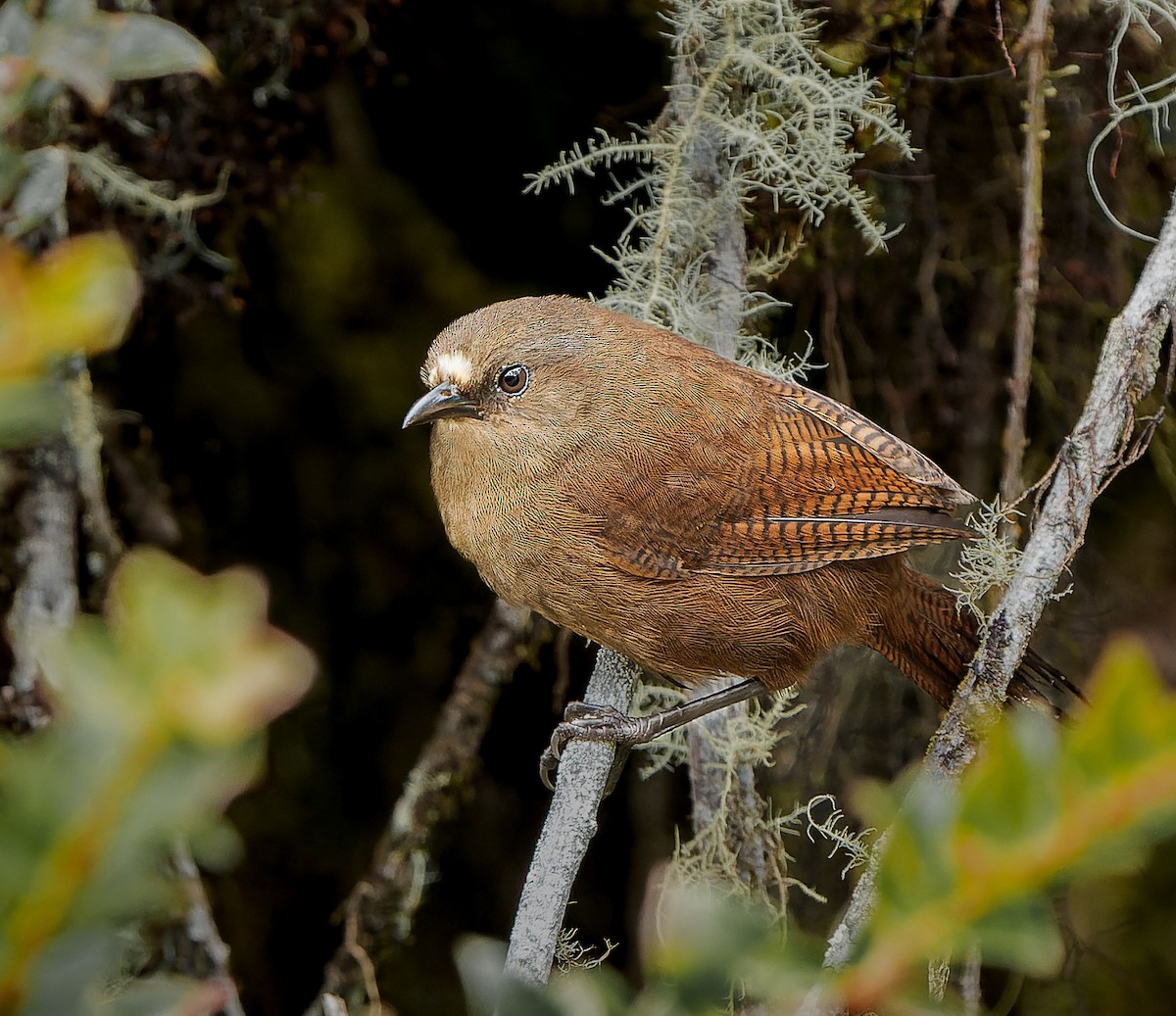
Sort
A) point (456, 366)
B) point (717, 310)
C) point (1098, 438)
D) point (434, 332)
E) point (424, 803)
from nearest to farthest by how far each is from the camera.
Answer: point (1098, 438) < point (456, 366) < point (717, 310) < point (424, 803) < point (434, 332)

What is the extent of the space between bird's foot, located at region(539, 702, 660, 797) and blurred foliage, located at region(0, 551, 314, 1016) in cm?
181

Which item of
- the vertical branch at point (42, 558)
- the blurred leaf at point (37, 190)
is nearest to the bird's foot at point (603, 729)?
the vertical branch at point (42, 558)

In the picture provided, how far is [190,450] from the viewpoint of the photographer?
3.25 metres

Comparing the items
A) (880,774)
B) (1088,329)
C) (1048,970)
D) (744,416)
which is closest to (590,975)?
(1048,970)

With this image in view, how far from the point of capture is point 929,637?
2.31 m

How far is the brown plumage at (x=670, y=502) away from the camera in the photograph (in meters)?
2.19

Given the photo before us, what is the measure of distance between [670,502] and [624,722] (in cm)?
44

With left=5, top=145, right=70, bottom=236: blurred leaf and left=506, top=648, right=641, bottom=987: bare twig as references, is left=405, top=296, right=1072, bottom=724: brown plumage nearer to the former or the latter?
left=506, top=648, right=641, bottom=987: bare twig

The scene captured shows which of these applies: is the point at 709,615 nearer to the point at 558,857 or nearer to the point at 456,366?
the point at 558,857

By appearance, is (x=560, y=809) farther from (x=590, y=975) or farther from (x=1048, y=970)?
(x=1048, y=970)

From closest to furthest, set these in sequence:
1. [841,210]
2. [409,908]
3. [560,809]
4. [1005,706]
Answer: [1005,706], [560,809], [841,210], [409,908]

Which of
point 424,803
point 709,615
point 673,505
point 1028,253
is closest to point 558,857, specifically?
point 709,615

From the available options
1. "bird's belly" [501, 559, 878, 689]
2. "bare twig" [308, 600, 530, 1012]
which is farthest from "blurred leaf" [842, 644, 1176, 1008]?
"bare twig" [308, 600, 530, 1012]

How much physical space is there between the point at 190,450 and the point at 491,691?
1024 millimetres
